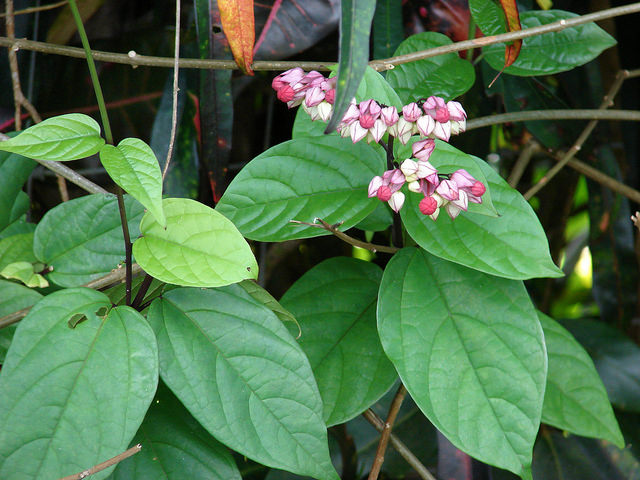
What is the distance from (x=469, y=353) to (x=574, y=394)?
26cm

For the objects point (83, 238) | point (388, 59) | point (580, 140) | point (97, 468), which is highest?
point (388, 59)

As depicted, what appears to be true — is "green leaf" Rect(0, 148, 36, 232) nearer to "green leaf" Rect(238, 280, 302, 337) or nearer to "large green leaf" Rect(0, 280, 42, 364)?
"large green leaf" Rect(0, 280, 42, 364)

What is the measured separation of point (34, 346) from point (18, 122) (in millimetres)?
515

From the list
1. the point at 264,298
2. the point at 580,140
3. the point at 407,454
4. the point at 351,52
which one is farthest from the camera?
the point at 580,140

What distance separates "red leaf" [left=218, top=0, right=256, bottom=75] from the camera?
0.63m

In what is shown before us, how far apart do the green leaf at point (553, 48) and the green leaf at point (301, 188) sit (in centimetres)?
34

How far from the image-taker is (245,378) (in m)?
0.61

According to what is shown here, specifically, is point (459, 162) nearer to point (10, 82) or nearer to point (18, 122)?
point (18, 122)

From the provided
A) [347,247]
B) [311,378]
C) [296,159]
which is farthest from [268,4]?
[311,378]

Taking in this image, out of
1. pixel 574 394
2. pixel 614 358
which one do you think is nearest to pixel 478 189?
pixel 574 394

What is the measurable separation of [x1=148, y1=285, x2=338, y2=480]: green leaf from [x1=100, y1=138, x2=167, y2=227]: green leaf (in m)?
0.17

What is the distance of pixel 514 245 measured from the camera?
635mm

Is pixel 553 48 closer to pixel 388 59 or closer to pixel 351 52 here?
pixel 388 59

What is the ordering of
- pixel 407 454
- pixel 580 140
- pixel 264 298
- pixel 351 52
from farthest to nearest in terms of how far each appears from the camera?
1. pixel 580 140
2. pixel 407 454
3. pixel 264 298
4. pixel 351 52
